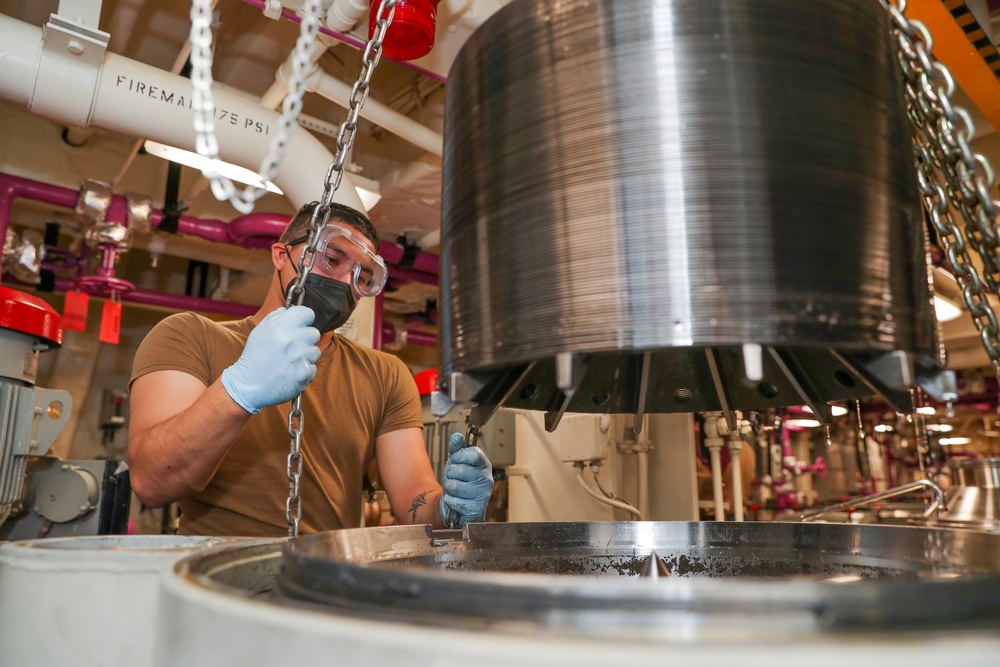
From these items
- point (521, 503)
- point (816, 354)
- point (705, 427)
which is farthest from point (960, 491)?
point (816, 354)

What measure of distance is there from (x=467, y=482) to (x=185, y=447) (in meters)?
0.54

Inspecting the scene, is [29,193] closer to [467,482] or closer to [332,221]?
[332,221]

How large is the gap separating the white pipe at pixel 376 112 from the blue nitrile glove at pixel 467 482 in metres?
1.43

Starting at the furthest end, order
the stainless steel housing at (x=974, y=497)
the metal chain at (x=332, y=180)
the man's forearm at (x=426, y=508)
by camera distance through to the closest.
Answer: the stainless steel housing at (x=974, y=497) → the man's forearm at (x=426, y=508) → the metal chain at (x=332, y=180)

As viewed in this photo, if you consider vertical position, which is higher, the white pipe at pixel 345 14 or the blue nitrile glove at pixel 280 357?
the white pipe at pixel 345 14

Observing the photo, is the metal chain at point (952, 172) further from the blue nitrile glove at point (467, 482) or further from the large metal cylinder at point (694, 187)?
the blue nitrile glove at point (467, 482)

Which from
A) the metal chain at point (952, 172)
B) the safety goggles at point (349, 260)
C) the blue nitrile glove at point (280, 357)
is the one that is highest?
the safety goggles at point (349, 260)

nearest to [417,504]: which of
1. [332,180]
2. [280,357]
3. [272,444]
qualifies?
[272,444]

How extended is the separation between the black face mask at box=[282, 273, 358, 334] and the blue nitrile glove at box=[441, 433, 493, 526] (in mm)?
446

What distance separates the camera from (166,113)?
2.10 metres

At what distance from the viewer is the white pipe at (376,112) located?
236 centimetres

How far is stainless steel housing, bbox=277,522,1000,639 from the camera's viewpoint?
0.47 metres

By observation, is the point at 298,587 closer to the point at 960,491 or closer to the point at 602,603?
the point at 602,603

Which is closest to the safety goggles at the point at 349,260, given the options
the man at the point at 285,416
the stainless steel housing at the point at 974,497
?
the man at the point at 285,416
